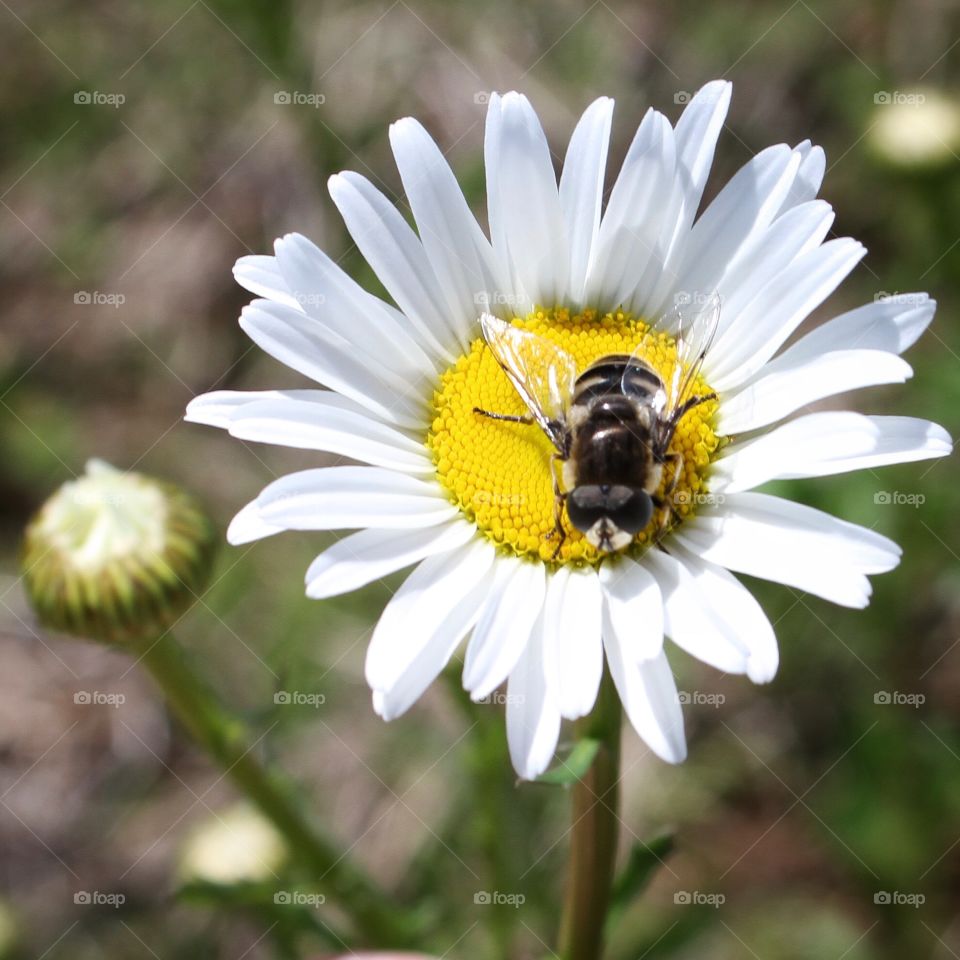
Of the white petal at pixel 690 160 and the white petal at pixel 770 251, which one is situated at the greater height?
the white petal at pixel 690 160

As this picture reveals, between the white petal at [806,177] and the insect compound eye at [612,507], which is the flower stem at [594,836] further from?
the white petal at [806,177]

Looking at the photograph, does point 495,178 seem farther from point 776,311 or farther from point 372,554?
point 372,554

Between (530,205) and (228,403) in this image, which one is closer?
(228,403)

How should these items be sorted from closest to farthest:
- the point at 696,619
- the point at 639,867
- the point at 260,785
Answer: the point at 696,619 → the point at 639,867 → the point at 260,785

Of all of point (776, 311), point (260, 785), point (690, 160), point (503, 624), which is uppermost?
point (690, 160)

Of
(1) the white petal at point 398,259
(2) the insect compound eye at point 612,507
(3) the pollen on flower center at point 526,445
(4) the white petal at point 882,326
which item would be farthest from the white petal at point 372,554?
(4) the white petal at point 882,326

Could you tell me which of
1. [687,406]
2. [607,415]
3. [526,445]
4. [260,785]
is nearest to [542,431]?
[526,445]
